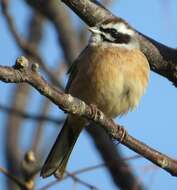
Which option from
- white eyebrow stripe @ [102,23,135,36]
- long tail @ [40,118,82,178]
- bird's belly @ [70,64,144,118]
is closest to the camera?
bird's belly @ [70,64,144,118]

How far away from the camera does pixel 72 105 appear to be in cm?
351

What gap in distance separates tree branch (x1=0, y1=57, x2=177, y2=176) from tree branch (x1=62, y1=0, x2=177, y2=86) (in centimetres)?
53

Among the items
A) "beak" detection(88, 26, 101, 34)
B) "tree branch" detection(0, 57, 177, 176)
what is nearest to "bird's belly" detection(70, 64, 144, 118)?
"beak" detection(88, 26, 101, 34)

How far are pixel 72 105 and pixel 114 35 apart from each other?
194 cm

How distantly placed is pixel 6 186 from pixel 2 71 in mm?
3117

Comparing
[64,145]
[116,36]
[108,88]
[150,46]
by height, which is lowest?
[64,145]

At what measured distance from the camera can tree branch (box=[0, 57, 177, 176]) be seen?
320cm

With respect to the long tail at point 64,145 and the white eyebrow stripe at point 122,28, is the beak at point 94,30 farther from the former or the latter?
the long tail at point 64,145

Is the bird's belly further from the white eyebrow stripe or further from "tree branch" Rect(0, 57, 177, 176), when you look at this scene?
"tree branch" Rect(0, 57, 177, 176)

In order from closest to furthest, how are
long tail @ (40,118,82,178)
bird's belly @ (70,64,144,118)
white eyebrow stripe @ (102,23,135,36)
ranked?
bird's belly @ (70,64,144,118), long tail @ (40,118,82,178), white eyebrow stripe @ (102,23,135,36)

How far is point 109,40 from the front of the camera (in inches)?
209

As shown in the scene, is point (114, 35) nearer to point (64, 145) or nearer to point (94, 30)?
point (94, 30)

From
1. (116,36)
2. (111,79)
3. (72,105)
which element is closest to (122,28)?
(116,36)

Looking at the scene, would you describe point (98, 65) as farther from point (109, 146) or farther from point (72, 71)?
point (109, 146)
